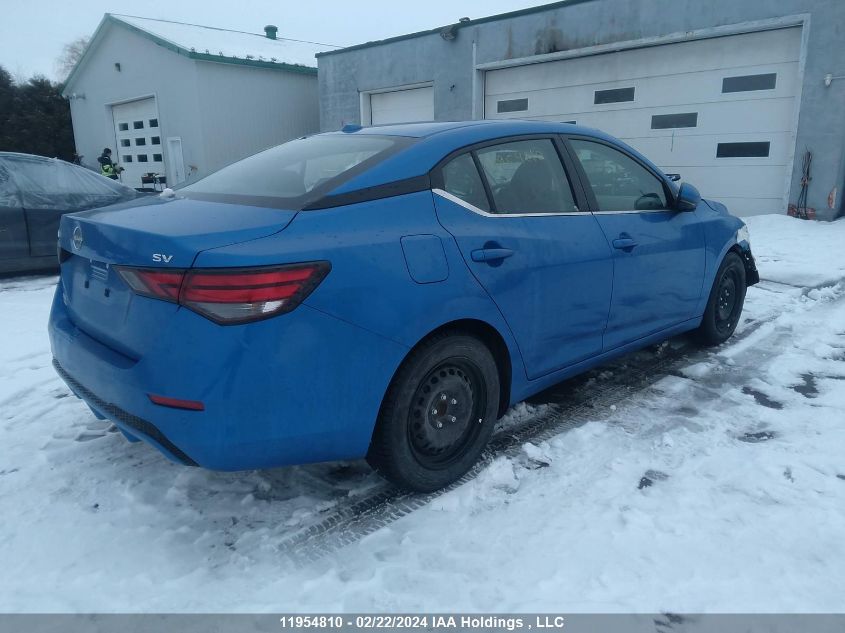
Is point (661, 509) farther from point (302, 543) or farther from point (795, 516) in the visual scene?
point (302, 543)

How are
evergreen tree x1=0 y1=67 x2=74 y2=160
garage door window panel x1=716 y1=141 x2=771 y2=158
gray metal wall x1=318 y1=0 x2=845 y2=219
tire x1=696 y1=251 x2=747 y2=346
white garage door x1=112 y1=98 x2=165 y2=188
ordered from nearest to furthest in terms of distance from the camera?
tire x1=696 y1=251 x2=747 y2=346 → gray metal wall x1=318 y1=0 x2=845 y2=219 → garage door window panel x1=716 y1=141 x2=771 y2=158 → white garage door x1=112 y1=98 x2=165 y2=188 → evergreen tree x1=0 y1=67 x2=74 y2=160

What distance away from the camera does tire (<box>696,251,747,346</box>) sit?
4.61 meters

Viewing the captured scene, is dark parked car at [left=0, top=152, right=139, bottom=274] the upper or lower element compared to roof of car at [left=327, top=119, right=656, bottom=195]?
lower

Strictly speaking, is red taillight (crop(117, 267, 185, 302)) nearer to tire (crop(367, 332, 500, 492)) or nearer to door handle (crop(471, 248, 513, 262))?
tire (crop(367, 332, 500, 492))

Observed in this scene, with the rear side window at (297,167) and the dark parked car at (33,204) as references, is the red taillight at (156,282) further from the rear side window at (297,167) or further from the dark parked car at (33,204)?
the dark parked car at (33,204)

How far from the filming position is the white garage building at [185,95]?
17484 mm

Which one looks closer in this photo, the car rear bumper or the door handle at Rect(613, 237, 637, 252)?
the car rear bumper

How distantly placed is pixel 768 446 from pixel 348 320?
7.51ft

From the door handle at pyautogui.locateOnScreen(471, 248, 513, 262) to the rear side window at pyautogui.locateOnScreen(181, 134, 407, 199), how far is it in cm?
60

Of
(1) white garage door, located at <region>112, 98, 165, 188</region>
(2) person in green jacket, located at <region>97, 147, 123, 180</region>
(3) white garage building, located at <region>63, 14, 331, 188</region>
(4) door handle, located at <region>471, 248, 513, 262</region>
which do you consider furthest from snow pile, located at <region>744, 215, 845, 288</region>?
(1) white garage door, located at <region>112, 98, 165, 188</region>

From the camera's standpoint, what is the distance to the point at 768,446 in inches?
125

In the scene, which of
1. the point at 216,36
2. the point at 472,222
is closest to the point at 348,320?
the point at 472,222
